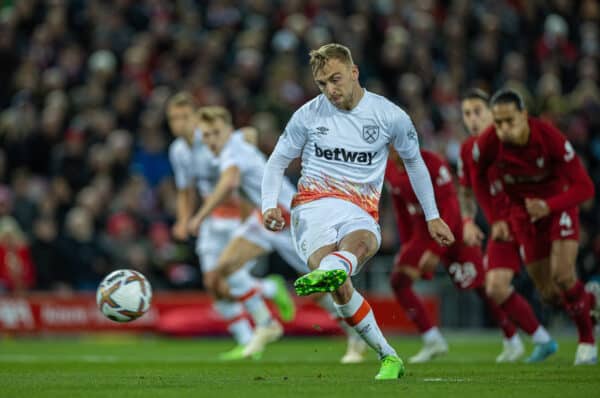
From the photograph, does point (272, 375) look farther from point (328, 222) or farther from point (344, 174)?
point (344, 174)

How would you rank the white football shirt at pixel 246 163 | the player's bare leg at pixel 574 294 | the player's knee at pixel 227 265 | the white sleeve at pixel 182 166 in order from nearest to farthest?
the player's bare leg at pixel 574 294 < the white football shirt at pixel 246 163 < the player's knee at pixel 227 265 < the white sleeve at pixel 182 166

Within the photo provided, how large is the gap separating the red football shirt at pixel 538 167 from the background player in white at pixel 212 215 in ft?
13.3

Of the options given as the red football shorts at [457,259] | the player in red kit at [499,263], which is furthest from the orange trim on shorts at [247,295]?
the player in red kit at [499,263]

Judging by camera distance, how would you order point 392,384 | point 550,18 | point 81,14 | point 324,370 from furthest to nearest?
point 550,18
point 81,14
point 324,370
point 392,384

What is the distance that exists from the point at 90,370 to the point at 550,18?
59.8 feet

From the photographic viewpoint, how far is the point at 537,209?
36.5 feet

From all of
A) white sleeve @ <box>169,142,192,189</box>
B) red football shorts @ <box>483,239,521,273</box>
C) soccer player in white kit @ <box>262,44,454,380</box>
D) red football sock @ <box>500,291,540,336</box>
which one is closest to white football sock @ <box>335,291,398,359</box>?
soccer player in white kit @ <box>262,44,454,380</box>

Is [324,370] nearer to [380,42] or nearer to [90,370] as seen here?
[90,370]

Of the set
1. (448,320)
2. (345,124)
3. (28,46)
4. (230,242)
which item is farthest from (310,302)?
(345,124)

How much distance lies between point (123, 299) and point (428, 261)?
371 cm

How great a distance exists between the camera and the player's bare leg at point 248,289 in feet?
48.3

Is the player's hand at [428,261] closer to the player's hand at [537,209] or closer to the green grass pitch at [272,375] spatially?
the green grass pitch at [272,375]

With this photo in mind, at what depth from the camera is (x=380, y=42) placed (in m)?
25.5

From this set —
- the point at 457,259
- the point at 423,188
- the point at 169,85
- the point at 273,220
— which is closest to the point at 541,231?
the point at 457,259
